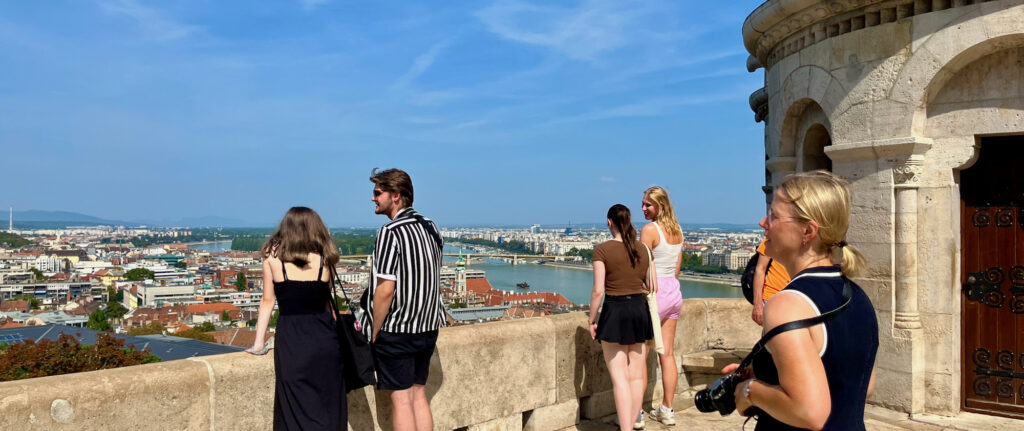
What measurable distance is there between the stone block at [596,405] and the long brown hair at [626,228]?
3.29 ft

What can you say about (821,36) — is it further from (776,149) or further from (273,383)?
(273,383)

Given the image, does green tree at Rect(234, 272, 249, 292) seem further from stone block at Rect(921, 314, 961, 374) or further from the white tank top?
stone block at Rect(921, 314, 961, 374)

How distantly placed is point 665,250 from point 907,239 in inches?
53.5

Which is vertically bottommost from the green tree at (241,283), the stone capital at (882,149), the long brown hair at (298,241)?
the green tree at (241,283)

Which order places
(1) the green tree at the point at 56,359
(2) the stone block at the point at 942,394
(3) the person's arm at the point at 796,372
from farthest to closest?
1. (1) the green tree at the point at 56,359
2. (2) the stone block at the point at 942,394
3. (3) the person's arm at the point at 796,372

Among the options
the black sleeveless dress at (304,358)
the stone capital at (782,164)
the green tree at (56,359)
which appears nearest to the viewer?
the black sleeveless dress at (304,358)

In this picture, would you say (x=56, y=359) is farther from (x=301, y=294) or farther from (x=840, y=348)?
(x=840, y=348)

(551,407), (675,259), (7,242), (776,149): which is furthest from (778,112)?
(7,242)

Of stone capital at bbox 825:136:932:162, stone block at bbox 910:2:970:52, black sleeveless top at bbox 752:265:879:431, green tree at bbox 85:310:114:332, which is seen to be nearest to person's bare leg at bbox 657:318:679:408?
stone capital at bbox 825:136:932:162

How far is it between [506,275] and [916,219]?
296ft

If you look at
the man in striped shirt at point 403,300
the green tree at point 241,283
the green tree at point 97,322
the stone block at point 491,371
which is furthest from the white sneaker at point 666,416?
the green tree at point 241,283

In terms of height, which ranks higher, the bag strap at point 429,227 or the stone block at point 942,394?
the bag strap at point 429,227

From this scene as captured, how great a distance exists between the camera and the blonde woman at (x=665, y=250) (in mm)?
3463

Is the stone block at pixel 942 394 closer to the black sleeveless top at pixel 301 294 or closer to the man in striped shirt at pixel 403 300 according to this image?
the man in striped shirt at pixel 403 300
